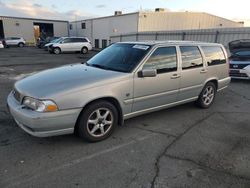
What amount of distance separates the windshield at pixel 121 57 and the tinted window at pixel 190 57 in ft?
3.13

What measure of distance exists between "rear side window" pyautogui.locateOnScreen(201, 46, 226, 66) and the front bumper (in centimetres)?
355

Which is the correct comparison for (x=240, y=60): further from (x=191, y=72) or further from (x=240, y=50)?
(x=191, y=72)

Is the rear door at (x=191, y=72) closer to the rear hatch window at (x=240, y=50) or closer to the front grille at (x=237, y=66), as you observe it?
the front grille at (x=237, y=66)

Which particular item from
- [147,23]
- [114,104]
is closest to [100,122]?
[114,104]

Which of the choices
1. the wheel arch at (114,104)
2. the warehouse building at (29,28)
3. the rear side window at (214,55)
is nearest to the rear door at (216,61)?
the rear side window at (214,55)

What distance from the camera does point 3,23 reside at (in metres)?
40.2

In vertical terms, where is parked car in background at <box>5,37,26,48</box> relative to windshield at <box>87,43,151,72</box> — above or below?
below

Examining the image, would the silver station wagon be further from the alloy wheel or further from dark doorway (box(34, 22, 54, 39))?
dark doorway (box(34, 22, 54, 39))

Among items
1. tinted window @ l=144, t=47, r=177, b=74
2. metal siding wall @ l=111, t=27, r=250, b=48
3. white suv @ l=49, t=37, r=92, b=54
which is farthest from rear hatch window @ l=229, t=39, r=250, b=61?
white suv @ l=49, t=37, r=92, b=54

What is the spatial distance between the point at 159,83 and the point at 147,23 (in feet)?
85.1

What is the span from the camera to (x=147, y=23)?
94.6ft

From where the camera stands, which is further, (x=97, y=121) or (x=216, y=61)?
(x=216, y=61)

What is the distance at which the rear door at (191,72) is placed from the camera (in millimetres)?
4934

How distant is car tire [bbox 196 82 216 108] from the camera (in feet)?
18.4
